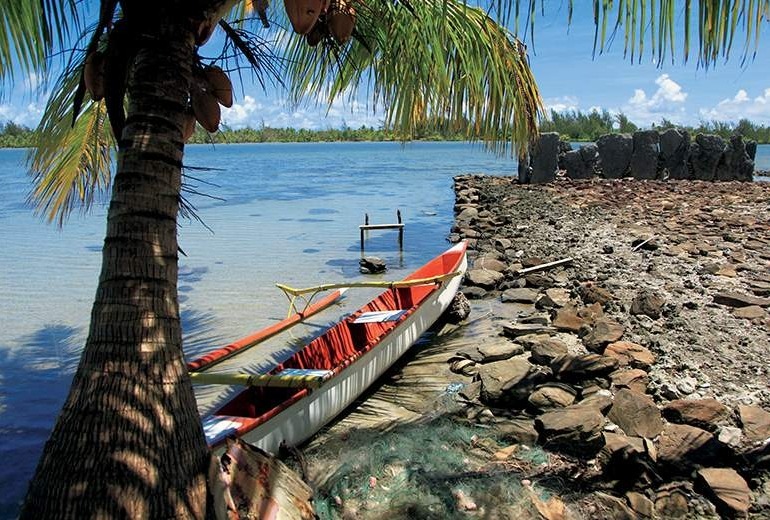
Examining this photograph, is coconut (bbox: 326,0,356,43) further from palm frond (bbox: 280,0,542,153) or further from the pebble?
the pebble

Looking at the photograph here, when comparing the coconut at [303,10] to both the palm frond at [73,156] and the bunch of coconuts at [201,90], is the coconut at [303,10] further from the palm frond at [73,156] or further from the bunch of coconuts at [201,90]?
the palm frond at [73,156]

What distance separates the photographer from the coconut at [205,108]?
8.87 ft

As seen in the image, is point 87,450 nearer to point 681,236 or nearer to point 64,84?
point 64,84

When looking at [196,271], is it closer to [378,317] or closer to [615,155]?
[378,317]

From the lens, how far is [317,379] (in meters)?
4.11

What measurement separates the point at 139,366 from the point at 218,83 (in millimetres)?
1339

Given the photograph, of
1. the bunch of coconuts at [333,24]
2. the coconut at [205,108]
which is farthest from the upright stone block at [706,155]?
the coconut at [205,108]

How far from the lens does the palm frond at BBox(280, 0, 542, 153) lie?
4367 mm

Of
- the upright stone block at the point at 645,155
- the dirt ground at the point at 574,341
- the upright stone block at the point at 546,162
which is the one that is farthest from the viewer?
the upright stone block at the point at 546,162

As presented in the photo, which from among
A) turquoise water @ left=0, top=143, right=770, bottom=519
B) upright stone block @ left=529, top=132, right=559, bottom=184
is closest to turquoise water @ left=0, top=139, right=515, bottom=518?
turquoise water @ left=0, top=143, right=770, bottom=519

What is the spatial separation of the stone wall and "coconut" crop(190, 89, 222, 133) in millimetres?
22246

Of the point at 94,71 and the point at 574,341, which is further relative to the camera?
the point at 574,341

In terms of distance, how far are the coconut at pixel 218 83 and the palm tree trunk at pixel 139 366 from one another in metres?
0.39

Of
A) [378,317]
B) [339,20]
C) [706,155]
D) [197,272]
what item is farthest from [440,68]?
[706,155]
